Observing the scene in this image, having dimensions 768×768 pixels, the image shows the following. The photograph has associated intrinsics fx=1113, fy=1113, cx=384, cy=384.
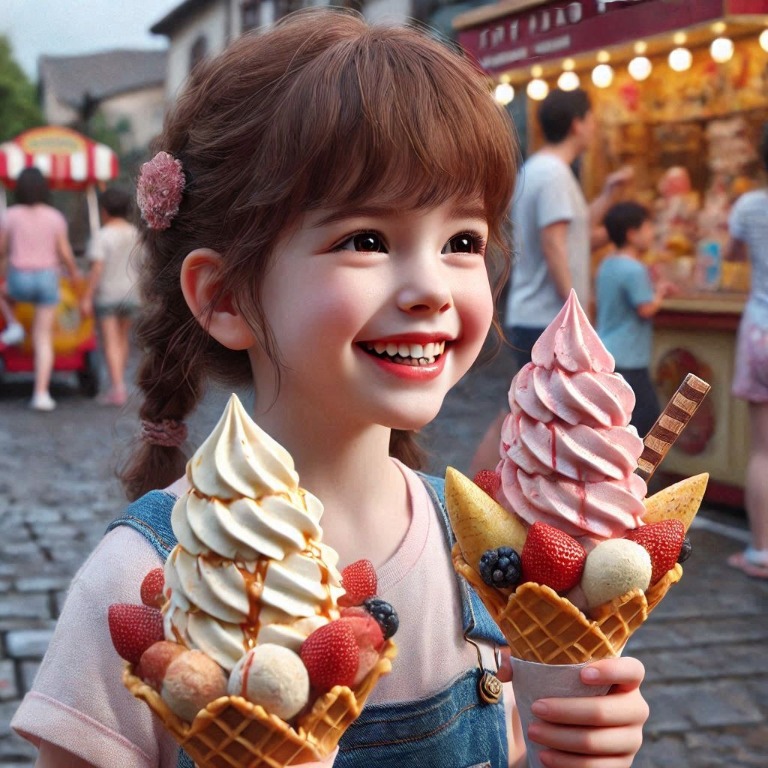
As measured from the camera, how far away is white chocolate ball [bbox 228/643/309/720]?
1305 mm

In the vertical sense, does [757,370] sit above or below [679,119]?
below

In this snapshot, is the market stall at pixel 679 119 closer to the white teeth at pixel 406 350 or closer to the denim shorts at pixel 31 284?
the denim shorts at pixel 31 284

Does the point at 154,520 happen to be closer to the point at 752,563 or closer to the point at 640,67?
the point at 752,563

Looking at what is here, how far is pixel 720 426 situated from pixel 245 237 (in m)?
5.48

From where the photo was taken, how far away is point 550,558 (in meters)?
1.61

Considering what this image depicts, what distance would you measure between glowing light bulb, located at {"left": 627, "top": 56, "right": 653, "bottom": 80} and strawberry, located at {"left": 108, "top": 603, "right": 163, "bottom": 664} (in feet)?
24.4

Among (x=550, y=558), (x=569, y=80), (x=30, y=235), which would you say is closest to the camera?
(x=550, y=558)

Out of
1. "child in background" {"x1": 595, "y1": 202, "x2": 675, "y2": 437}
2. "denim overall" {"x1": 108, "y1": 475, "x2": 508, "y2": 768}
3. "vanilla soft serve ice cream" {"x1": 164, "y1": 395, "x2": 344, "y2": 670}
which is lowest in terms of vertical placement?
"child in background" {"x1": 595, "y1": 202, "x2": 675, "y2": 437}

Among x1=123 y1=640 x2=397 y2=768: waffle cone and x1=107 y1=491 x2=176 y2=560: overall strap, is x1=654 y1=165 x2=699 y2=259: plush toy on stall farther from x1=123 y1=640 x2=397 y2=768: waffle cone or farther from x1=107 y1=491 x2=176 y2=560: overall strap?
x1=123 y1=640 x2=397 y2=768: waffle cone

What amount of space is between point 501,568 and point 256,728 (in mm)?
461

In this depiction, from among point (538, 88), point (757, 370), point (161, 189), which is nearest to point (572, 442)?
point (161, 189)

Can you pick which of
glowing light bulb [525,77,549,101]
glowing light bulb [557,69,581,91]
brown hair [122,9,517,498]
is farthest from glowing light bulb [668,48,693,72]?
brown hair [122,9,517,498]

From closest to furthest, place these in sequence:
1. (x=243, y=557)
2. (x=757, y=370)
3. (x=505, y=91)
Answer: (x=243, y=557) → (x=757, y=370) → (x=505, y=91)

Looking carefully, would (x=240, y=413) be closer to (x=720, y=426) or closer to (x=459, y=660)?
(x=459, y=660)
